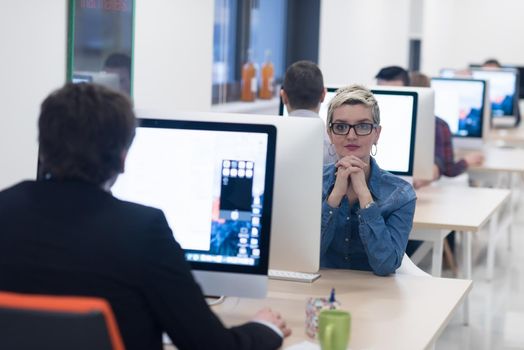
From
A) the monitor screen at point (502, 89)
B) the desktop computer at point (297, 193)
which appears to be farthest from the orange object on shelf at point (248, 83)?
the desktop computer at point (297, 193)

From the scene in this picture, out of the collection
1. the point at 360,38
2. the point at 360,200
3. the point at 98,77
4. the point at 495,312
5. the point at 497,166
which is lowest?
the point at 495,312

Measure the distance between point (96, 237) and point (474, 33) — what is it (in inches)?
465

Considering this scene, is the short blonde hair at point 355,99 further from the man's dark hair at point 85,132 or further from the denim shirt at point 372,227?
the man's dark hair at point 85,132

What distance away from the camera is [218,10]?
6844 millimetres

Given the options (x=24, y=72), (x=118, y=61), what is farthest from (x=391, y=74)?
(x=24, y=72)

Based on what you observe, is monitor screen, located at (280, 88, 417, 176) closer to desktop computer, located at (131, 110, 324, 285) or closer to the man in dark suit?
desktop computer, located at (131, 110, 324, 285)

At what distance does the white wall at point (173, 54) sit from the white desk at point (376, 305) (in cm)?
259

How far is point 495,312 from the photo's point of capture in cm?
502

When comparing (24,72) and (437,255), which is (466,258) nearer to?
(437,255)

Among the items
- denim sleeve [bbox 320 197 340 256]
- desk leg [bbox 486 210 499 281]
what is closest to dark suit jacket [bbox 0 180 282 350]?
denim sleeve [bbox 320 197 340 256]

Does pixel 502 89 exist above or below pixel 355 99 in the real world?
below

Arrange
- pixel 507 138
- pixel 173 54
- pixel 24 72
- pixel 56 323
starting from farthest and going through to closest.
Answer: pixel 507 138 → pixel 173 54 → pixel 24 72 → pixel 56 323

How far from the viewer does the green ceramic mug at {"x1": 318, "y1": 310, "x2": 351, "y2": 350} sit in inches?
75.2

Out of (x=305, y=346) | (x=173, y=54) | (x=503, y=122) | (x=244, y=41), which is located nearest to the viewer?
(x=305, y=346)
